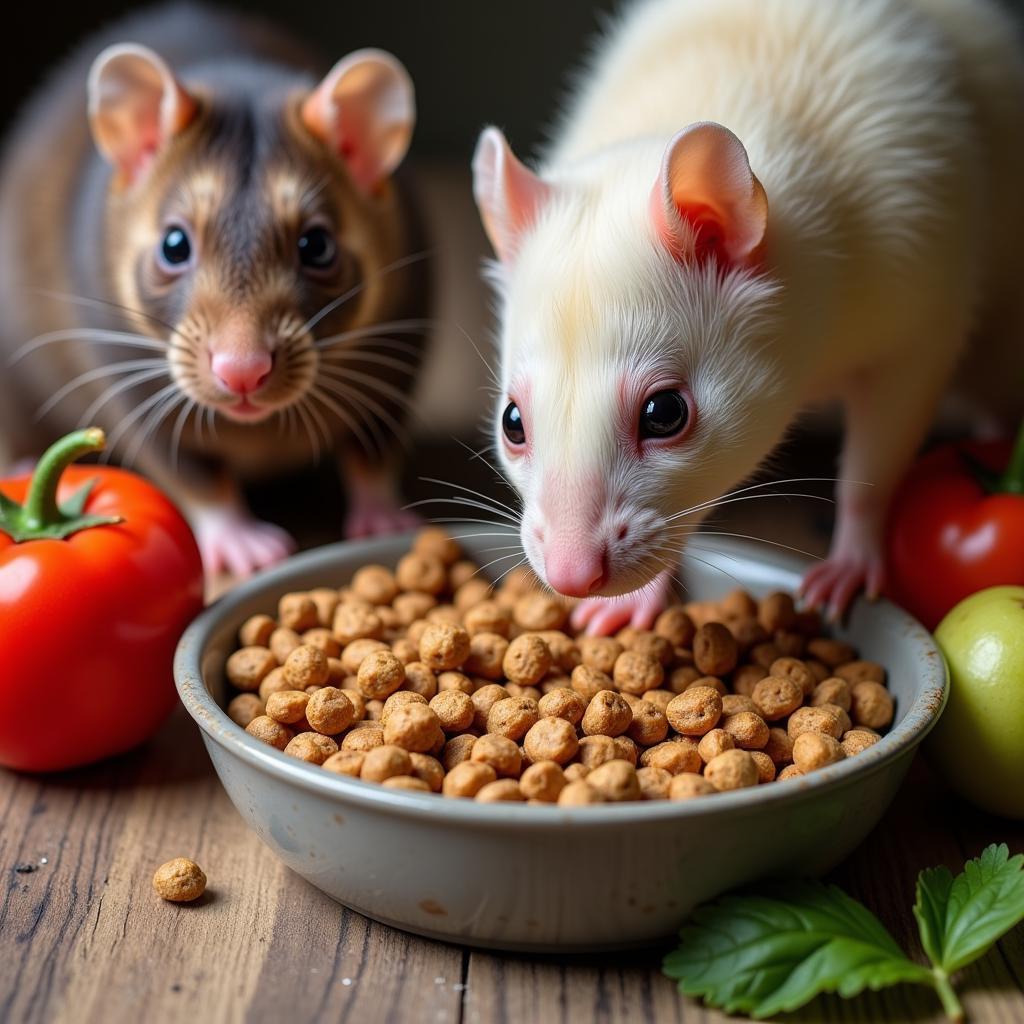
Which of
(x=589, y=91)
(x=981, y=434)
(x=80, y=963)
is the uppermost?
(x=589, y=91)

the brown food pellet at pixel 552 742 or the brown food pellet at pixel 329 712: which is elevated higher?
the brown food pellet at pixel 552 742

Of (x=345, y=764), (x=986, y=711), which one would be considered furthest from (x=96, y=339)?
(x=986, y=711)

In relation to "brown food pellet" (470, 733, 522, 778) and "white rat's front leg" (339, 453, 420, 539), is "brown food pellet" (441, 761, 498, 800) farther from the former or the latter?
"white rat's front leg" (339, 453, 420, 539)

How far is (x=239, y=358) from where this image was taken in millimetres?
1661

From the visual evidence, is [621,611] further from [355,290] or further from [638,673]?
[355,290]

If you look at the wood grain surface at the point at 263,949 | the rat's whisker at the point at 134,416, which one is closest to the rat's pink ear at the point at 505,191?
the rat's whisker at the point at 134,416

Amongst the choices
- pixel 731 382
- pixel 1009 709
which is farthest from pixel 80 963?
pixel 1009 709

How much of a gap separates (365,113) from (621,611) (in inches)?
32.8

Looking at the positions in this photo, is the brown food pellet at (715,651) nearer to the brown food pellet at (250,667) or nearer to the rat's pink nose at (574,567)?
the rat's pink nose at (574,567)

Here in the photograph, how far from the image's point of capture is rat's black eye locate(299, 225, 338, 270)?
5.96 feet

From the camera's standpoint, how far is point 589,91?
1.91 metres

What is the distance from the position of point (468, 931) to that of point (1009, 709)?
594mm

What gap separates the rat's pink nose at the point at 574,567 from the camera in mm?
1251

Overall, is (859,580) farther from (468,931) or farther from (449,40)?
(449,40)
